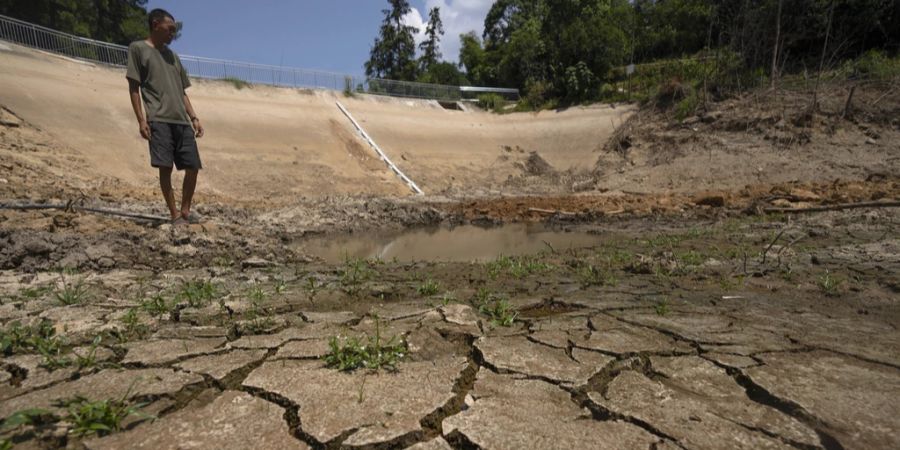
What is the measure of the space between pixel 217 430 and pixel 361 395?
0.46 metres

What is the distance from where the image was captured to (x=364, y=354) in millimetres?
1912

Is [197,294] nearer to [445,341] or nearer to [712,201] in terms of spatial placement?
[445,341]

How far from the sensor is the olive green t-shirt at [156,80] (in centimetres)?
429

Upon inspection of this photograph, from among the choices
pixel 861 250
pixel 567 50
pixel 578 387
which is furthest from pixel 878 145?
pixel 578 387

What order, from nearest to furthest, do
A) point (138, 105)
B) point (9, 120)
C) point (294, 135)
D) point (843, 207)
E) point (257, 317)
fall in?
1. point (257, 317)
2. point (138, 105)
3. point (843, 207)
4. point (9, 120)
5. point (294, 135)

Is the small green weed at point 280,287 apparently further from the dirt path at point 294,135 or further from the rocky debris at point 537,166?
the rocky debris at point 537,166

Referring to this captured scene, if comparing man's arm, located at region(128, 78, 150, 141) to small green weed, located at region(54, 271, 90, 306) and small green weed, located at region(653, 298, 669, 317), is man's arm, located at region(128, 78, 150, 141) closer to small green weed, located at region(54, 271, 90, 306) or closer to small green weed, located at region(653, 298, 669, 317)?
small green weed, located at region(54, 271, 90, 306)

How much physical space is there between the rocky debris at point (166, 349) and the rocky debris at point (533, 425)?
1251 millimetres

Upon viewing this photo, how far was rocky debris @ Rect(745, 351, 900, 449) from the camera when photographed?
4.85 feet

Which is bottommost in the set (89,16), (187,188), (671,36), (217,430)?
(217,430)

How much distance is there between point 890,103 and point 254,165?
16.2 metres

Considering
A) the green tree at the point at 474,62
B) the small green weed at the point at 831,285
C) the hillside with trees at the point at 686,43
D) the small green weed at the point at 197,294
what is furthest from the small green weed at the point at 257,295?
the green tree at the point at 474,62

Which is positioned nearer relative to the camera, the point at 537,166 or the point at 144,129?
the point at 144,129

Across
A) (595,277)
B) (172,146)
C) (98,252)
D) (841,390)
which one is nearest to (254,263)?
(98,252)
